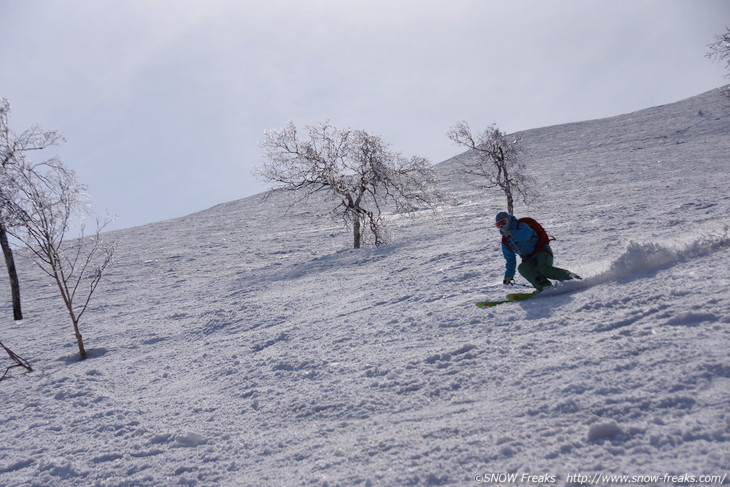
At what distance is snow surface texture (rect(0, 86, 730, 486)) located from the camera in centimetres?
324

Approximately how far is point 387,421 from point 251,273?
1389 cm

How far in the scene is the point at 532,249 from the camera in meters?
7.05

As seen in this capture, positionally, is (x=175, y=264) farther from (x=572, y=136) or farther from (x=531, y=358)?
(x=572, y=136)

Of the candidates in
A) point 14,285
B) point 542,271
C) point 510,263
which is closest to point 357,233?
point 14,285

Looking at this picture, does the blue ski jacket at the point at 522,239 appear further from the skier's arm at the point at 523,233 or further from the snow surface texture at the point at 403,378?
the snow surface texture at the point at 403,378

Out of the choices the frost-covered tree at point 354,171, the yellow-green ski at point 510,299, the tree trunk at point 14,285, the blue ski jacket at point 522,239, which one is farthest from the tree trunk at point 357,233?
the yellow-green ski at point 510,299

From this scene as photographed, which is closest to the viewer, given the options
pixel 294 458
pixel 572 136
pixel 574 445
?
pixel 574 445

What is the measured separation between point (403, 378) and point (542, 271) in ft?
10.2

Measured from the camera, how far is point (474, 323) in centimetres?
626

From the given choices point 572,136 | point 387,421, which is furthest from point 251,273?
point 572,136

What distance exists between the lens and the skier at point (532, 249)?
22.7 ft

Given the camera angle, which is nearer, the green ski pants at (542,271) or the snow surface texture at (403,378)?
the snow surface texture at (403,378)

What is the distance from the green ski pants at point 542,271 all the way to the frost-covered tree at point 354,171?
1364cm

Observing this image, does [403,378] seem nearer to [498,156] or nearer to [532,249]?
[532,249]
